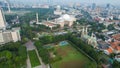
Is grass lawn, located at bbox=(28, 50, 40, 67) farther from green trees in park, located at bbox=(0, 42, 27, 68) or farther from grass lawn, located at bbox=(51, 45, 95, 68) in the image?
grass lawn, located at bbox=(51, 45, 95, 68)

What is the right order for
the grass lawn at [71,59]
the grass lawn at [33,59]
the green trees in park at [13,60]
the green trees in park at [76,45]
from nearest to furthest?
the green trees in park at [13,60], the grass lawn at [71,59], the grass lawn at [33,59], the green trees in park at [76,45]

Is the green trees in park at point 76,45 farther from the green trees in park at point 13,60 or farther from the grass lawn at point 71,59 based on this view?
the green trees in park at point 13,60

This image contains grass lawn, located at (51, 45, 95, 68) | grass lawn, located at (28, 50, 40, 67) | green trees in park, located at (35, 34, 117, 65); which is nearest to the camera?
grass lawn, located at (51, 45, 95, 68)

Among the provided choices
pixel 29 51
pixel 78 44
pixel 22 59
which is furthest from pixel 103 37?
pixel 22 59

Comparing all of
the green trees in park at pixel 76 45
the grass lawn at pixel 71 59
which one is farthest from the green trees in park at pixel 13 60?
the grass lawn at pixel 71 59

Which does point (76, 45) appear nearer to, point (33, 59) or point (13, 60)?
point (33, 59)

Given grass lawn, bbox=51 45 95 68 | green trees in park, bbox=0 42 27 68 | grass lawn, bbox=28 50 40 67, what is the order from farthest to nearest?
grass lawn, bbox=28 50 40 67, grass lawn, bbox=51 45 95 68, green trees in park, bbox=0 42 27 68

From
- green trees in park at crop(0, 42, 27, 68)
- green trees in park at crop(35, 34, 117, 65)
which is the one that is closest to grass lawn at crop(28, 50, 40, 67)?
green trees in park at crop(35, 34, 117, 65)

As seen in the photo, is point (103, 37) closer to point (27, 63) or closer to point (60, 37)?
point (60, 37)
